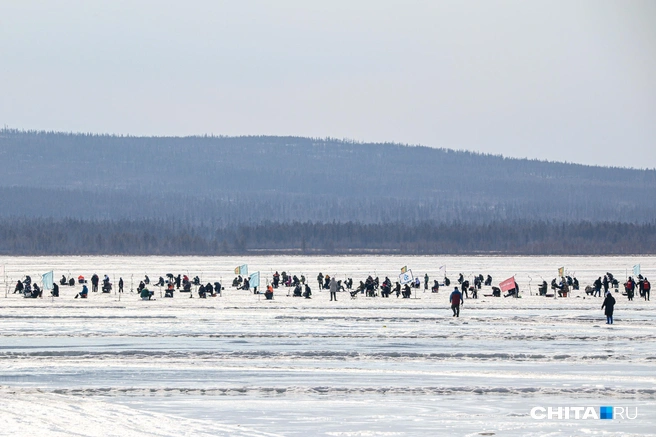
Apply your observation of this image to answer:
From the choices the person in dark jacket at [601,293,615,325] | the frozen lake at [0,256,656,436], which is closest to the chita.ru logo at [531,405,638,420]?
the frozen lake at [0,256,656,436]

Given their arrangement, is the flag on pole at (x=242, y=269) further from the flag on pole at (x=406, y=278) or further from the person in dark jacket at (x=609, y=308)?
the person in dark jacket at (x=609, y=308)

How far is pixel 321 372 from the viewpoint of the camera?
2231cm

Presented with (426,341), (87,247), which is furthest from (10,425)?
(87,247)

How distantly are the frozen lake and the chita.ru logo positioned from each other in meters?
0.25

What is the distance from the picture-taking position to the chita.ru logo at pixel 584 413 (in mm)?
17094

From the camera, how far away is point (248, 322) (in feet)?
113

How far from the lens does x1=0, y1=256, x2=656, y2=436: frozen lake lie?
662 inches

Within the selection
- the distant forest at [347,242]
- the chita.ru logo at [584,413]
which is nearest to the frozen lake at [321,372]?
the chita.ru logo at [584,413]

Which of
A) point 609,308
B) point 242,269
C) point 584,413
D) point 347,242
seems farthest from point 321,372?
point 347,242

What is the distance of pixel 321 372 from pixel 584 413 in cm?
662

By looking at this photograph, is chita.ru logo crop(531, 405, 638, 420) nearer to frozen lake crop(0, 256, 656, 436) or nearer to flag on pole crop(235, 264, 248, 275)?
frozen lake crop(0, 256, 656, 436)

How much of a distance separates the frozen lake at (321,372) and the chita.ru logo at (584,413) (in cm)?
25

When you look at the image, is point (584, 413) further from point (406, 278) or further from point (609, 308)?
point (406, 278)

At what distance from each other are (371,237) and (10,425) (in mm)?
180502
